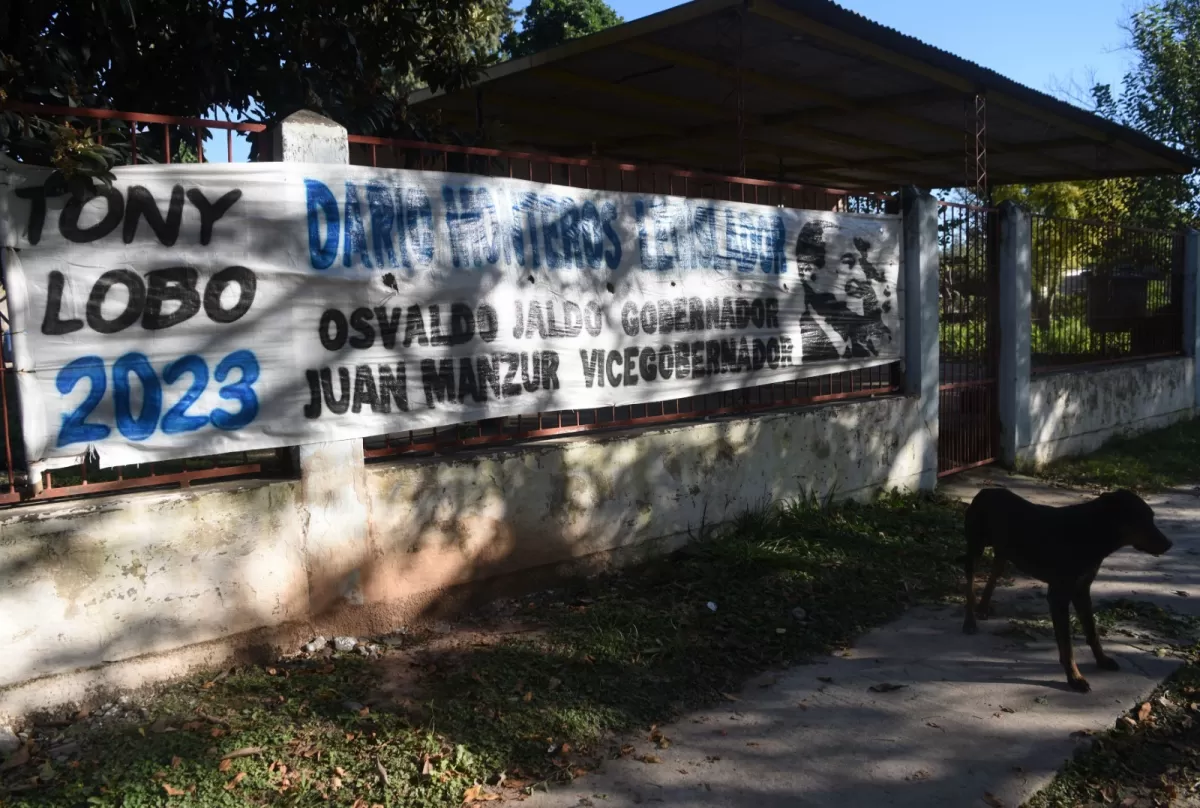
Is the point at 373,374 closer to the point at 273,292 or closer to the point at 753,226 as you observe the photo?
the point at 273,292

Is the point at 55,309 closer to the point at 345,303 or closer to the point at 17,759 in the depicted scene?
the point at 345,303

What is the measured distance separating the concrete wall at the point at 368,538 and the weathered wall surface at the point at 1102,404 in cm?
399

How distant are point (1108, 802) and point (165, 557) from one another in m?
3.67

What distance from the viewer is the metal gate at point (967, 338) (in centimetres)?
826

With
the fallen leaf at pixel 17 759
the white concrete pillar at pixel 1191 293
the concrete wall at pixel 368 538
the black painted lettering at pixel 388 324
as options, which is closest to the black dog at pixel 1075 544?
the concrete wall at pixel 368 538

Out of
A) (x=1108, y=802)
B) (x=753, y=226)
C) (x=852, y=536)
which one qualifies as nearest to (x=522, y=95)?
(x=753, y=226)

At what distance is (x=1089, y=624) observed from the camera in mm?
4211

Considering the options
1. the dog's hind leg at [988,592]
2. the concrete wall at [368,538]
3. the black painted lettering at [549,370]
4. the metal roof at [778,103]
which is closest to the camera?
the concrete wall at [368,538]

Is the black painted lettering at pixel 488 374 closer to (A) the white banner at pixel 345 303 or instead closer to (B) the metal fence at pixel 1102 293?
(A) the white banner at pixel 345 303

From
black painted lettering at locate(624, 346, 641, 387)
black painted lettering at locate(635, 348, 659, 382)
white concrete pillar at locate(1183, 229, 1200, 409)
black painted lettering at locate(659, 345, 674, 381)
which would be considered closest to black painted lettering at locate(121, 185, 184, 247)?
black painted lettering at locate(624, 346, 641, 387)

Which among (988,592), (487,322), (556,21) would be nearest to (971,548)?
(988,592)

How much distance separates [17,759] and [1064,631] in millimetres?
4160

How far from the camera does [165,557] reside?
370 cm

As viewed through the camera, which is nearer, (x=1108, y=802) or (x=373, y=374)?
(x=1108, y=802)
